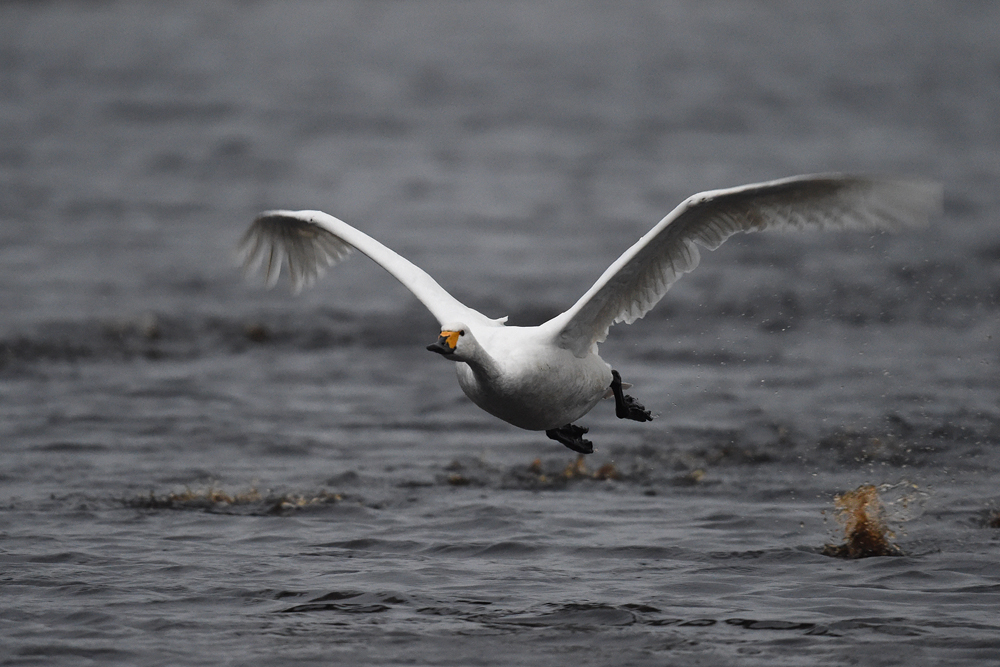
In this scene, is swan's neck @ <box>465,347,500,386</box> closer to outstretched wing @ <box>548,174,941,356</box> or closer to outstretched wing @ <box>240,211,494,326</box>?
outstretched wing @ <box>548,174,941,356</box>

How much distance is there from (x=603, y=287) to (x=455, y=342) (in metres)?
1.27

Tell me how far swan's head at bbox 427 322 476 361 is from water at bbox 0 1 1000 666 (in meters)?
1.85

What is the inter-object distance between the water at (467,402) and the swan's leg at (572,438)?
708 mm

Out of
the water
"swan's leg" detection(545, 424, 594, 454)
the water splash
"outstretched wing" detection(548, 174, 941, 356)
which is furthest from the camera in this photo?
"swan's leg" detection(545, 424, 594, 454)

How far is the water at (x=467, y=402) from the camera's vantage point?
9.24 meters

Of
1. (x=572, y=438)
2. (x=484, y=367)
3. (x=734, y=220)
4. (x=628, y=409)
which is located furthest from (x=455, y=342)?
(x=628, y=409)

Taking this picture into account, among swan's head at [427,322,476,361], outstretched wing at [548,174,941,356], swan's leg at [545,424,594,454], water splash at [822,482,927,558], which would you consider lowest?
water splash at [822,482,927,558]

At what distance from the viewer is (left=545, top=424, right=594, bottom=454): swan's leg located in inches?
420

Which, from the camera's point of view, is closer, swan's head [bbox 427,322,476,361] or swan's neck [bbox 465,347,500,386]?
swan's head [bbox 427,322,476,361]

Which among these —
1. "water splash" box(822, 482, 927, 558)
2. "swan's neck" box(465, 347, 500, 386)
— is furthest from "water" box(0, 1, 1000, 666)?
"swan's neck" box(465, 347, 500, 386)

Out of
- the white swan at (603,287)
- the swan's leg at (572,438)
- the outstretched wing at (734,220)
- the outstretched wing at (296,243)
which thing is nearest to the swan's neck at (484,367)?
the white swan at (603,287)

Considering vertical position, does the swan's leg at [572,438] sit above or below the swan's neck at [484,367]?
below

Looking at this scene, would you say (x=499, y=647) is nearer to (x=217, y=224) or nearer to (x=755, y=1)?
(x=217, y=224)

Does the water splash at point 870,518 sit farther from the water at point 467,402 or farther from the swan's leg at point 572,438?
the swan's leg at point 572,438
